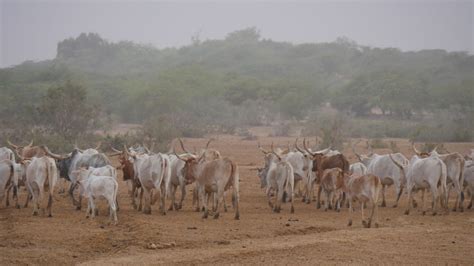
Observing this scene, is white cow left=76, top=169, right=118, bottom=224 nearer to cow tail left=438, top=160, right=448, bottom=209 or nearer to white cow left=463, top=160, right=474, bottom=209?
cow tail left=438, top=160, right=448, bottom=209

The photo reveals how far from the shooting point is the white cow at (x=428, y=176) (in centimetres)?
1689

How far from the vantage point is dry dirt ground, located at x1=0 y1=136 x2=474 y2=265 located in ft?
39.2

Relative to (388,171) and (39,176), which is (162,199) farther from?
(388,171)

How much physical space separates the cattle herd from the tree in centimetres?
1331

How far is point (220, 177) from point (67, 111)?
59.9 ft

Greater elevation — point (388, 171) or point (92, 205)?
point (388, 171)

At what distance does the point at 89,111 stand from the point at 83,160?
14.1 meters

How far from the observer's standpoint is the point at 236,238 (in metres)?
13.7

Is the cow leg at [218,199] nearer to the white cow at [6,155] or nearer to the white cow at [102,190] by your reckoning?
the white cow at [102,190]

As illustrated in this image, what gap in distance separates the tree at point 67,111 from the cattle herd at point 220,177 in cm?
1331

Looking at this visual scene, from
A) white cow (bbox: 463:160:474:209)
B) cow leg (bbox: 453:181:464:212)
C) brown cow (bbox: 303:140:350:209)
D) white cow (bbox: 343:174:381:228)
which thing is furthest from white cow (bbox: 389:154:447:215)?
white cow (bbox: 343:174:381:228)

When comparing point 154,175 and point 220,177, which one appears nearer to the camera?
point 220,177

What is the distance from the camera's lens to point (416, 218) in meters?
16.4

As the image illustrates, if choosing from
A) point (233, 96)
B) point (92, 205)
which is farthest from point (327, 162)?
point (233, 96)
